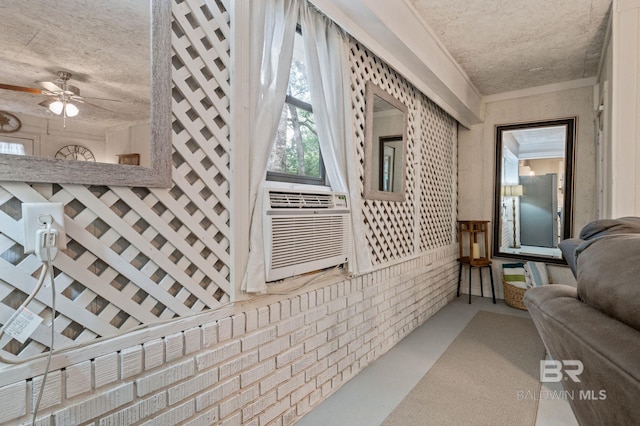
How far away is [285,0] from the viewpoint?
65.0 inches

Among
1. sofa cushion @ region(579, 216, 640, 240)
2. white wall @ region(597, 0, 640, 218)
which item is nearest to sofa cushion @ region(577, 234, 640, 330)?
sofa cushion @ region(579, 216, 640, 240)

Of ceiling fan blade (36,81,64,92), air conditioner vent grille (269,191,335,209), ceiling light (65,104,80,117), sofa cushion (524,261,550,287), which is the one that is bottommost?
sofa cushion (524,261,550,287)

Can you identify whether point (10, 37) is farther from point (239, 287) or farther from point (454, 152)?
point (454, 152)

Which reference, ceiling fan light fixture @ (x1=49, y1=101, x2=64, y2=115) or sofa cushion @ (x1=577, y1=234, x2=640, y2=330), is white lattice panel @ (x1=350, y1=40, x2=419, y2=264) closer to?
sofa cushion @ (x1=577, y1=234, x2=640, y2=330)

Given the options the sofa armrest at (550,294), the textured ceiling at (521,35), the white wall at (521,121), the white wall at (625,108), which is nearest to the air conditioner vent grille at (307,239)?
the sofa armrest at (550,294)

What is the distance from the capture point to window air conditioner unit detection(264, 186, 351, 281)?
1498mm

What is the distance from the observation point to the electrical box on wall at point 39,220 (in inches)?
34.0

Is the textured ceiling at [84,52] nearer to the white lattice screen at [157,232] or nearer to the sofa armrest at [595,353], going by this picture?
the white lattice screen at [157,232]

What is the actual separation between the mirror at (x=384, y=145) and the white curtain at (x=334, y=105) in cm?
26

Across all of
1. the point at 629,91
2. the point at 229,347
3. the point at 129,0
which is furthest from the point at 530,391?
the point at 129,0

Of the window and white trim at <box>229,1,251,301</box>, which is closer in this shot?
white trim at <box>229,1,251,301</box>

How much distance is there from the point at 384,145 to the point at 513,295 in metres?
2.50

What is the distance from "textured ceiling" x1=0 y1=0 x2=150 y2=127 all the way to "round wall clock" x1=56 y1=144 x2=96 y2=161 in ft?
0.28

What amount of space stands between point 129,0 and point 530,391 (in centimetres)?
280
